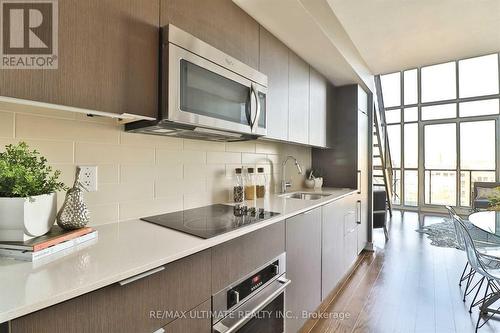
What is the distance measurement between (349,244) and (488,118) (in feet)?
18.4

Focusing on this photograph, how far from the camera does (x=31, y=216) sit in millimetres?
791

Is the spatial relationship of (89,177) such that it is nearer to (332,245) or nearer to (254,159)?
(254,159)

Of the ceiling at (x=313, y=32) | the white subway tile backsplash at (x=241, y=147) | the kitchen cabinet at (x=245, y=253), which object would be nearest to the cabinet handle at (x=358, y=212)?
the ceiling at (x=313, y=32)

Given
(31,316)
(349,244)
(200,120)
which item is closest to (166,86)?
(200,120)

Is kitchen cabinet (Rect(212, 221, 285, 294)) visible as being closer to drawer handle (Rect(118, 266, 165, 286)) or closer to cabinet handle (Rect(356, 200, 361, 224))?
drawer handle (Rect(118, 266, 165, 286))

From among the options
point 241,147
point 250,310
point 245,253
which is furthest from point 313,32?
point 250,310

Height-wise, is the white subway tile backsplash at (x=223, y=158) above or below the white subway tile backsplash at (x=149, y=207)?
above

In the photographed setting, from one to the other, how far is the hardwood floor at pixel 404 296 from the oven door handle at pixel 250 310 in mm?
698

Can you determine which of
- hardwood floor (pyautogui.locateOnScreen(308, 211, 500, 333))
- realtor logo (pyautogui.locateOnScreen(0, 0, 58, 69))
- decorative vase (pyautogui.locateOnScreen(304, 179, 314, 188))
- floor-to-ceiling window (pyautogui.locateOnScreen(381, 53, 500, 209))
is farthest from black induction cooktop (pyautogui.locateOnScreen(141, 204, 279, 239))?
A: floor-to-ceiling window (pyautogui.locateOnScreen(381, 53, 500, 209))

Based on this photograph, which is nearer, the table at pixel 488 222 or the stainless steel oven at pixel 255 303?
the stainless steel oven at pixel 255 303

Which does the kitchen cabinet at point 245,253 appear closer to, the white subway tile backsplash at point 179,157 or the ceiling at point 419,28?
the white subway tile backsplash at point 179,157

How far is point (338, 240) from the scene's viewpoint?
2.42m

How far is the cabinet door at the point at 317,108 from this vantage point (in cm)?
260

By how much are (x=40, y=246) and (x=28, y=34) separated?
661 millimetres
